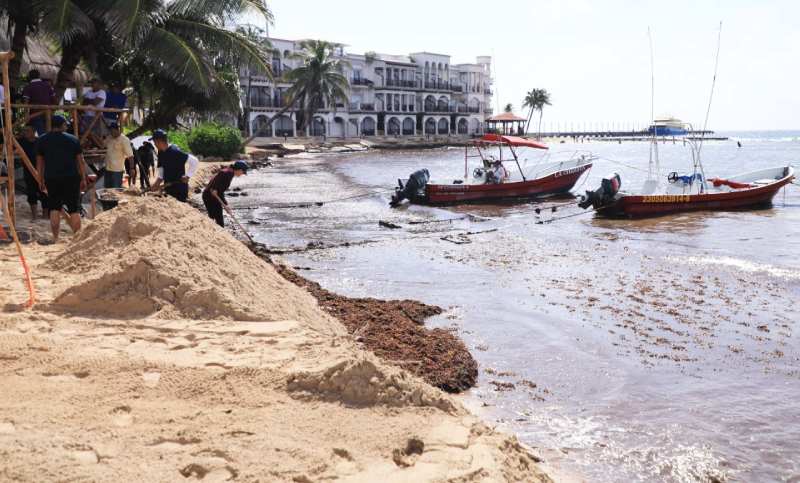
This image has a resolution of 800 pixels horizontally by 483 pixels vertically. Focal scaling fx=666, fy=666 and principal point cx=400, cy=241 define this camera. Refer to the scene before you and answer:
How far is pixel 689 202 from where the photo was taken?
72.0ft

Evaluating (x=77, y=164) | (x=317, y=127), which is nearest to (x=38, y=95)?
(x=77, y=164)

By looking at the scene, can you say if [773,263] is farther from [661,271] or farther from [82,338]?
[82,338]

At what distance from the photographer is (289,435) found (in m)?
3.94

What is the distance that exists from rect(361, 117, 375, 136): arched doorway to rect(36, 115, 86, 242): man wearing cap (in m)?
72.2

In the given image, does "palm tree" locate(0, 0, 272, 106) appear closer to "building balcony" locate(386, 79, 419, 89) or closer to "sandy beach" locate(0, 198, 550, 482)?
"sandy beach" locate(0, 198, 550, 482)

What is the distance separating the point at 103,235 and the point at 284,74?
59135 millimetres

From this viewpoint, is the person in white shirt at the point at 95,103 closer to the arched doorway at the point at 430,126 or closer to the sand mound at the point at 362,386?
the sand mound at the point at 362,386

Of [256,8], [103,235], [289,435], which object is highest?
[256,8]

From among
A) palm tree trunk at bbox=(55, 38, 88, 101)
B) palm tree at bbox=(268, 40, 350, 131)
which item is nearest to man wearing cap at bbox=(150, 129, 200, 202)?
palm tree trunk at bbox=(55, 38, 88, 101)

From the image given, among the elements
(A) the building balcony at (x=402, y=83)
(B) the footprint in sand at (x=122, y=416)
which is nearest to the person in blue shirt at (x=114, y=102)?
(B) the footprint in sand at (x=122, y=416)

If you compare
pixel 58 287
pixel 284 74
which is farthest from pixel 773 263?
pixel 284 74

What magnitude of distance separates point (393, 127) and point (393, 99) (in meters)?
3.76

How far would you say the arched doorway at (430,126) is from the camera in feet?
287

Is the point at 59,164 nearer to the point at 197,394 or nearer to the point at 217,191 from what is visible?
the point at 217,191
